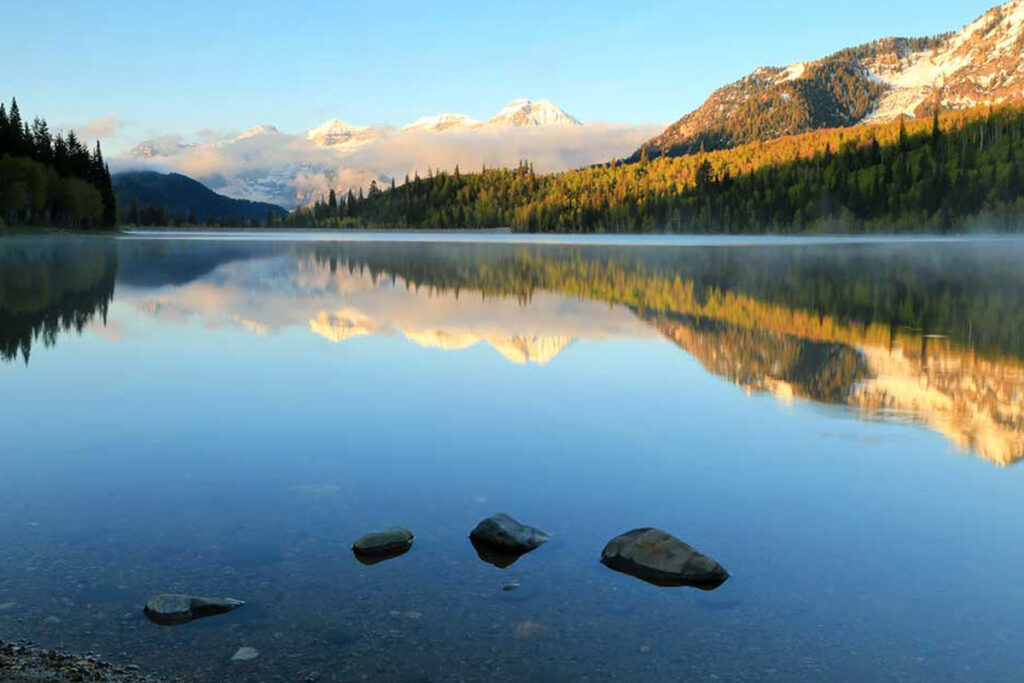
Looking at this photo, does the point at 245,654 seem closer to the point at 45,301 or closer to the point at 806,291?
the point at 45,301

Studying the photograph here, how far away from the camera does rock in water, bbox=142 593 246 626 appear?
25.7 ft

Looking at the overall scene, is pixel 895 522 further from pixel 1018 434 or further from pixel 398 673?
pixel 398 673

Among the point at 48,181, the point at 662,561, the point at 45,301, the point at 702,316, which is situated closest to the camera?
the point at 662,561

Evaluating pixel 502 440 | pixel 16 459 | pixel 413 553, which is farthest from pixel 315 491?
pixel 16 459

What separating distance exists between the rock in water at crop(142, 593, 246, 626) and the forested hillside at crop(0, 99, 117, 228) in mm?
136038

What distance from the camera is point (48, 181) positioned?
14100 cm

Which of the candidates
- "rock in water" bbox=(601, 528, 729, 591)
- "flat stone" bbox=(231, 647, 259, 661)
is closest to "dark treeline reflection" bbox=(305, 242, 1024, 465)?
"rock in water" bbox=(601, 528, 729, 591)

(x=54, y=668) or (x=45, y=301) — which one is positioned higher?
(x=45, y=301)

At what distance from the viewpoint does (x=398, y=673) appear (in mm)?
7035

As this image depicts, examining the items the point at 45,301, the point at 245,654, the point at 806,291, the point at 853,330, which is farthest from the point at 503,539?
the point at 806,291

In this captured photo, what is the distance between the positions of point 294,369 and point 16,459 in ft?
29.4

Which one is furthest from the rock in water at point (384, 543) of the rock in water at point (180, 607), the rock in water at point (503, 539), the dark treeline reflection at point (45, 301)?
the dark treeline reflection at point (45, 301)

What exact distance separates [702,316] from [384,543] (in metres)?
25.5

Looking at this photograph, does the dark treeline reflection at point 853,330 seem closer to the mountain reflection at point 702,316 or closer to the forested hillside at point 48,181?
the mountain reflection at point 702,316
